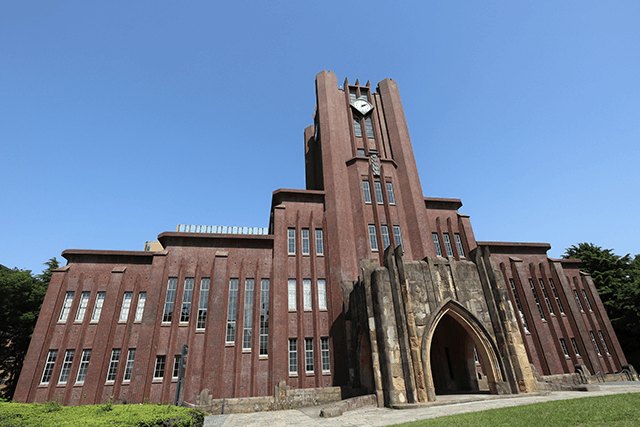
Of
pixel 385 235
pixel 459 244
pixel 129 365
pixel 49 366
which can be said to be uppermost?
pixel 385 235

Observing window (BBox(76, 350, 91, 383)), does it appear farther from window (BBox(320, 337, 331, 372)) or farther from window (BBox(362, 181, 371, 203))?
window (BBox(362, 181, 371, 203))

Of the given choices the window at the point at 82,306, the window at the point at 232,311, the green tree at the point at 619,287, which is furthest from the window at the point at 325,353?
the green tree at the point at 619,287

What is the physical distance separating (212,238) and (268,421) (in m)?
16.4

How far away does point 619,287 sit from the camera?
1471 inches

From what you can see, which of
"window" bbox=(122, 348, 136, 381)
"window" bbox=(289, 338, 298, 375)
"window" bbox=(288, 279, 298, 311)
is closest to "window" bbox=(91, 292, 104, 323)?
"window" bbox=(122, 348, 136, 381)

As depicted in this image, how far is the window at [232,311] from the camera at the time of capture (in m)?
24.1

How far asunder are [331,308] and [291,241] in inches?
269

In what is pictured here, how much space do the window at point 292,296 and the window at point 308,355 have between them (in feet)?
8.75

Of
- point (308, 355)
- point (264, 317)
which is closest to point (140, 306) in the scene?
point (264, 317)

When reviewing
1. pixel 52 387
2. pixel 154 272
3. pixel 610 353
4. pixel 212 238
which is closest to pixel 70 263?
pixel 154 272

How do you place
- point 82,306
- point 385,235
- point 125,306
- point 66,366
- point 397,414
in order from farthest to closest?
point 385,235
point 125,306
point 82,306
point 66,366
point 397,414

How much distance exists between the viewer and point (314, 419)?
1375cm

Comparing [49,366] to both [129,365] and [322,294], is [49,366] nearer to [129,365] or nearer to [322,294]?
[129,365]

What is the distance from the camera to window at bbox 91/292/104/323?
79.8 ft
